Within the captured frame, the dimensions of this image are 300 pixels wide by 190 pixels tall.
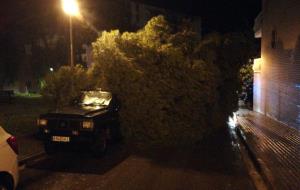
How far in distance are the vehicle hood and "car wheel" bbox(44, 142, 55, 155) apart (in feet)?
2.80

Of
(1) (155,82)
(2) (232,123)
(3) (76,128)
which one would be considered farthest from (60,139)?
(2) (232,123)

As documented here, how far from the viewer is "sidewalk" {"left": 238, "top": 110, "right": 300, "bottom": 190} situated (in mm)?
9125

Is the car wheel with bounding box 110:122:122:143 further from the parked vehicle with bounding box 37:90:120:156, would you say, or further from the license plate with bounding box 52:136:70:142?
the license plate with bounding box 52:136:70:142

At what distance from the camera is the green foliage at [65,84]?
1566 centimetres

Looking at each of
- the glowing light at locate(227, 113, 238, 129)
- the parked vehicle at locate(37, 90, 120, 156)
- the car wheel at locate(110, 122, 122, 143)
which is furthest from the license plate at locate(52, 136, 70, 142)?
the glowing light at locate(227, 113, 238, 129)

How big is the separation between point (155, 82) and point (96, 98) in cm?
204

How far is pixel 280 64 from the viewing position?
20641 millimetres

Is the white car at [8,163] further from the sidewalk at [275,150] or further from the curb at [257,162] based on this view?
the curb at [257,162]

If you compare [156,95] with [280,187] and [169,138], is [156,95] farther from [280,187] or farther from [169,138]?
[280,187]

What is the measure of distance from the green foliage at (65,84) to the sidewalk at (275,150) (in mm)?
6380

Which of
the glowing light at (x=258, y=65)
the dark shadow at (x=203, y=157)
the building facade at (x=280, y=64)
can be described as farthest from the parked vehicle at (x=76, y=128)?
the glowing light at (x=258, y=65)

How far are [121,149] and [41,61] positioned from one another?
39.5m

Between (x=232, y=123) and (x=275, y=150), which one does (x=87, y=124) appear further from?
(x=232, y=123)

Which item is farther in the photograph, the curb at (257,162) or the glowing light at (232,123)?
the glowing light at (232,123)
